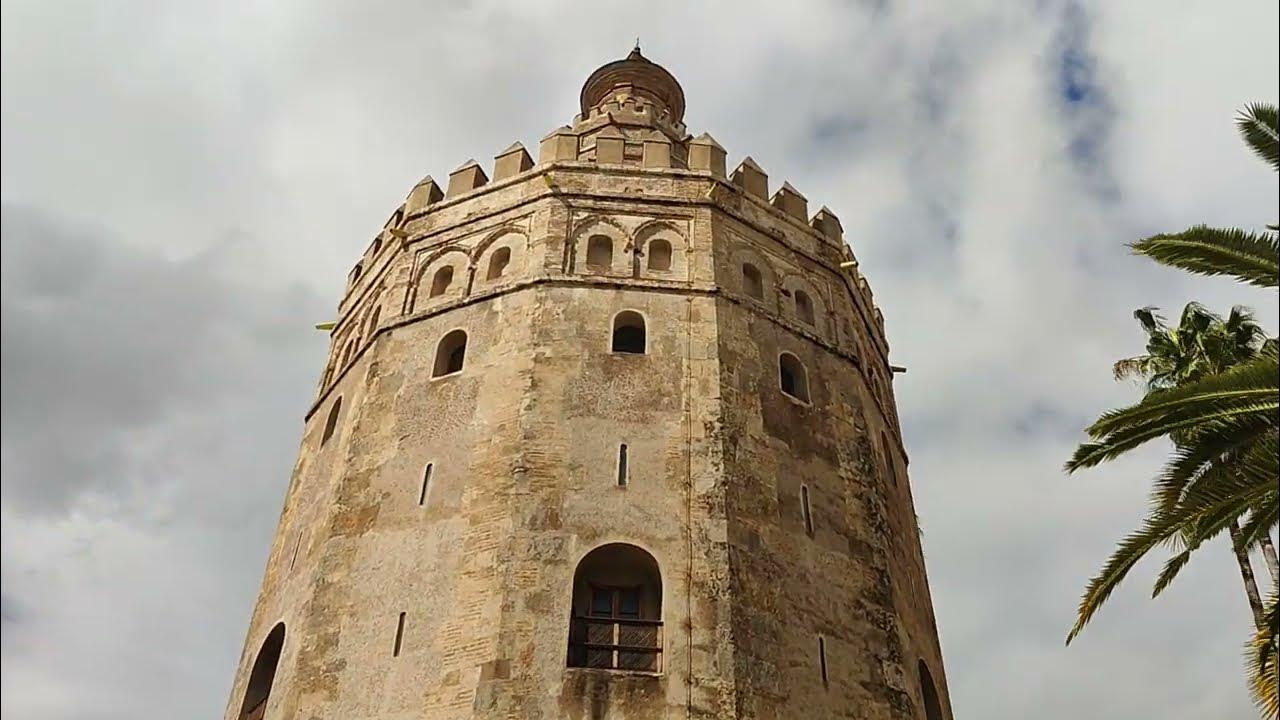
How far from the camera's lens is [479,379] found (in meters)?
14.4

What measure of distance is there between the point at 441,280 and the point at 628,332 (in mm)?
3256

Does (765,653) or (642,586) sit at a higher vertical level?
(642,586)

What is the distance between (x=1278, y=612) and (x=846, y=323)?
9.41 meters

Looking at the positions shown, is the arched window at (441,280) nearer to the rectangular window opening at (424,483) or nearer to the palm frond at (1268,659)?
the rectangular window opening at (424,483)

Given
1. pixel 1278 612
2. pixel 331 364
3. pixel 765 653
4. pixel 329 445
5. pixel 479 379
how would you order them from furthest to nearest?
pixel 331 364 < pixel 329 445 < pixel 479 379 < pixel 765 653 < pixel 1278 612

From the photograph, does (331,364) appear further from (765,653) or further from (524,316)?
(765,653)

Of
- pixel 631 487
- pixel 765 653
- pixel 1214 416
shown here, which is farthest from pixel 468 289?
pixel 1214 416

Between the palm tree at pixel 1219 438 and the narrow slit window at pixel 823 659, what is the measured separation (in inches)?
108

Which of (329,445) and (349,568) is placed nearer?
(349,568)

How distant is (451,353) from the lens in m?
15.8

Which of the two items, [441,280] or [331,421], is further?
[441,280]

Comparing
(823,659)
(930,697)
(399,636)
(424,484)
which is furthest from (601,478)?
(930,697)

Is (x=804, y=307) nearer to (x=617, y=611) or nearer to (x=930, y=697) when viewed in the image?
(x=930, y=697)

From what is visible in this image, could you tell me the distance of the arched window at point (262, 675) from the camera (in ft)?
43.0
